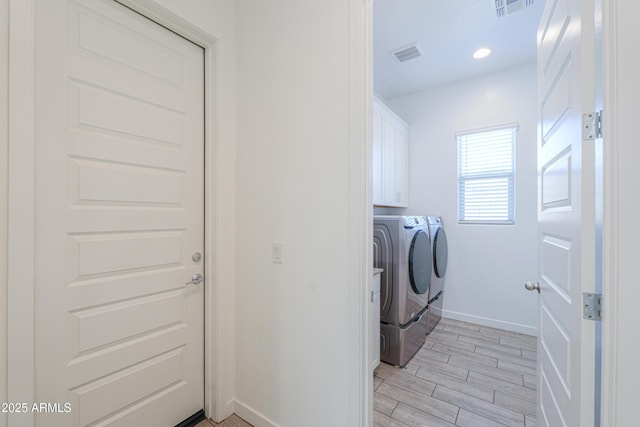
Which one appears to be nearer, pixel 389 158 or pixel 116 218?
pixel 116 218

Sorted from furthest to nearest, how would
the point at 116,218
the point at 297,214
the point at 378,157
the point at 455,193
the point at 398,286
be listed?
the point at 455,193 < the point at 378,157 < the point at 398,286 < the point at 297,214 < the point at 116,218

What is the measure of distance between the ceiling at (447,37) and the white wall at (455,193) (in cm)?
27

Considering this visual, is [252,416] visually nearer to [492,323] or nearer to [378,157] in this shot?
[378,157]

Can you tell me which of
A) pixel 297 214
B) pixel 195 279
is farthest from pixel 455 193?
pixel 195 279

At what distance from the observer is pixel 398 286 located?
2.21 metres

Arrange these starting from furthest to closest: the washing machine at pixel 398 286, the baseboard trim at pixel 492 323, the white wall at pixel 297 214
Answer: the baseboard trim at pixel 492 323, the washing machine at pixel 398 286, the white wall at pixel 297 214

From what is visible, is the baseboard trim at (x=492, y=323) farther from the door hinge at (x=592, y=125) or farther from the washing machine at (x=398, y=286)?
the door hinge at (x=592, y=125)

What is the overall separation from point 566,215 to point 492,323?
261cm

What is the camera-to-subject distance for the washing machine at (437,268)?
114 inches

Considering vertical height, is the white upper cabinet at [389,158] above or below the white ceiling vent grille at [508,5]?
below

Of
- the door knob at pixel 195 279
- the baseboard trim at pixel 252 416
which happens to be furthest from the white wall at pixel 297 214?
the door knob at pixel 195 279

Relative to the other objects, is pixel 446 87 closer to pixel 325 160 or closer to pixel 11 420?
pixel 325 160

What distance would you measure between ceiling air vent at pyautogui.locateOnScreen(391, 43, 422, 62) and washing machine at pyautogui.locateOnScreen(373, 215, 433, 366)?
1631mm

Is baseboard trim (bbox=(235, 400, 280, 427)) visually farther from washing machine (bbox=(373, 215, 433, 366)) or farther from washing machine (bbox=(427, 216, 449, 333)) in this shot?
washing machine (bbox=(427, 216, 449, 333))
